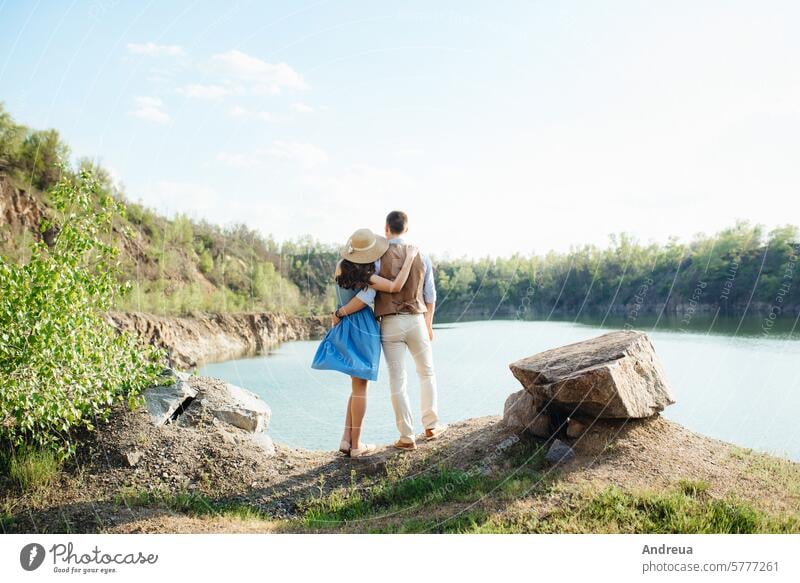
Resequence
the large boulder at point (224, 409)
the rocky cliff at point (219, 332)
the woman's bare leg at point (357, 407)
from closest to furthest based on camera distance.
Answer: the woman's bare leg at point (357, 407)
the large boulder at point (224, 409)
the rocky cliff at point (219, 332)

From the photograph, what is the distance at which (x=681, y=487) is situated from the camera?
15.1 feet

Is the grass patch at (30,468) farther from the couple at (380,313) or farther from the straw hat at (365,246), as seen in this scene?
the straw hat at (365,246)

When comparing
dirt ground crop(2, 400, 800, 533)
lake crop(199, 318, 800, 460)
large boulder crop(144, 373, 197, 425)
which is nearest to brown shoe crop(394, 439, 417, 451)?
dirt ground crop(2, 400, 800, 533)

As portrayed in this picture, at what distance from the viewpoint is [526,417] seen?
5.71m

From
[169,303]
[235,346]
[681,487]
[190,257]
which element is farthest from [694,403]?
[190,257]

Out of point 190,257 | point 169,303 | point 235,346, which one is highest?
point 190,257

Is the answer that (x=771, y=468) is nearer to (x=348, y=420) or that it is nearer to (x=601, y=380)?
(x=601, y=380)

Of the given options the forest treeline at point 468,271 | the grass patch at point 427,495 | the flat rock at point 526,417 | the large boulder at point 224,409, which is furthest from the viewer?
the forest treeline at point 468,271

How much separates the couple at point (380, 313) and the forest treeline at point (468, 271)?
81.4 inches

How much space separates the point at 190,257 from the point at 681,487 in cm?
2384

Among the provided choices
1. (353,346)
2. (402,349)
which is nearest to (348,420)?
(353,346)

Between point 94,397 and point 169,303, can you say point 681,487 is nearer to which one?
point 94,397

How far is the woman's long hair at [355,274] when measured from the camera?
17.2 ft

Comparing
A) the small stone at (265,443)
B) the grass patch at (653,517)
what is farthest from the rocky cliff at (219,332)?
the grass patch at (653,517)
